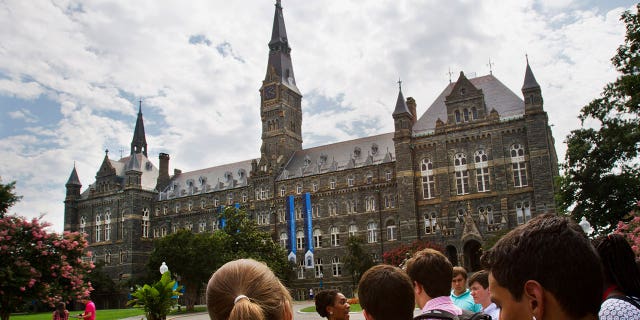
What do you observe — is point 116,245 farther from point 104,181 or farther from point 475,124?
point 475,124

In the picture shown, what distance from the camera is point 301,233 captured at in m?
60.8

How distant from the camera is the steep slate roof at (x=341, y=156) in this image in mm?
59737

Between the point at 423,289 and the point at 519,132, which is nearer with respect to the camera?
the point at 423,289

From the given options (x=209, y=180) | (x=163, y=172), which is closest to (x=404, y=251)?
(x=209, y=180)

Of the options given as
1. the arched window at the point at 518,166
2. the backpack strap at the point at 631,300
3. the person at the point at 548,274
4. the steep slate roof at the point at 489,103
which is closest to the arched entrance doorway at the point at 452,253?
the arched window at the point at 518,166

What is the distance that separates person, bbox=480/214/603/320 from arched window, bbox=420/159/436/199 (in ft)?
161

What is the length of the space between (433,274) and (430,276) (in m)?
0.03

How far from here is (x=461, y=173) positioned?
49656 mm

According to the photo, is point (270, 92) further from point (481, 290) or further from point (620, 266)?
point (620, 266)

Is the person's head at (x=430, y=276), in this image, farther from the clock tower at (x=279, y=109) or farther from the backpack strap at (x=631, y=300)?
the clock tower at (x=279, y=109)

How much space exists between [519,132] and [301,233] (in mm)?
25531

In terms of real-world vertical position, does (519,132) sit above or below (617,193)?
above

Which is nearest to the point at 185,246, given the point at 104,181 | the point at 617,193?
the point at 104,181

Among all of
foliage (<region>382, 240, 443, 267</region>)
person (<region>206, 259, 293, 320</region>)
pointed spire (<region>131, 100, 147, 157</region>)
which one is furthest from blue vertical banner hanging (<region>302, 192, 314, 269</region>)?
person (<region>206, 259, 293, 320</region>)
